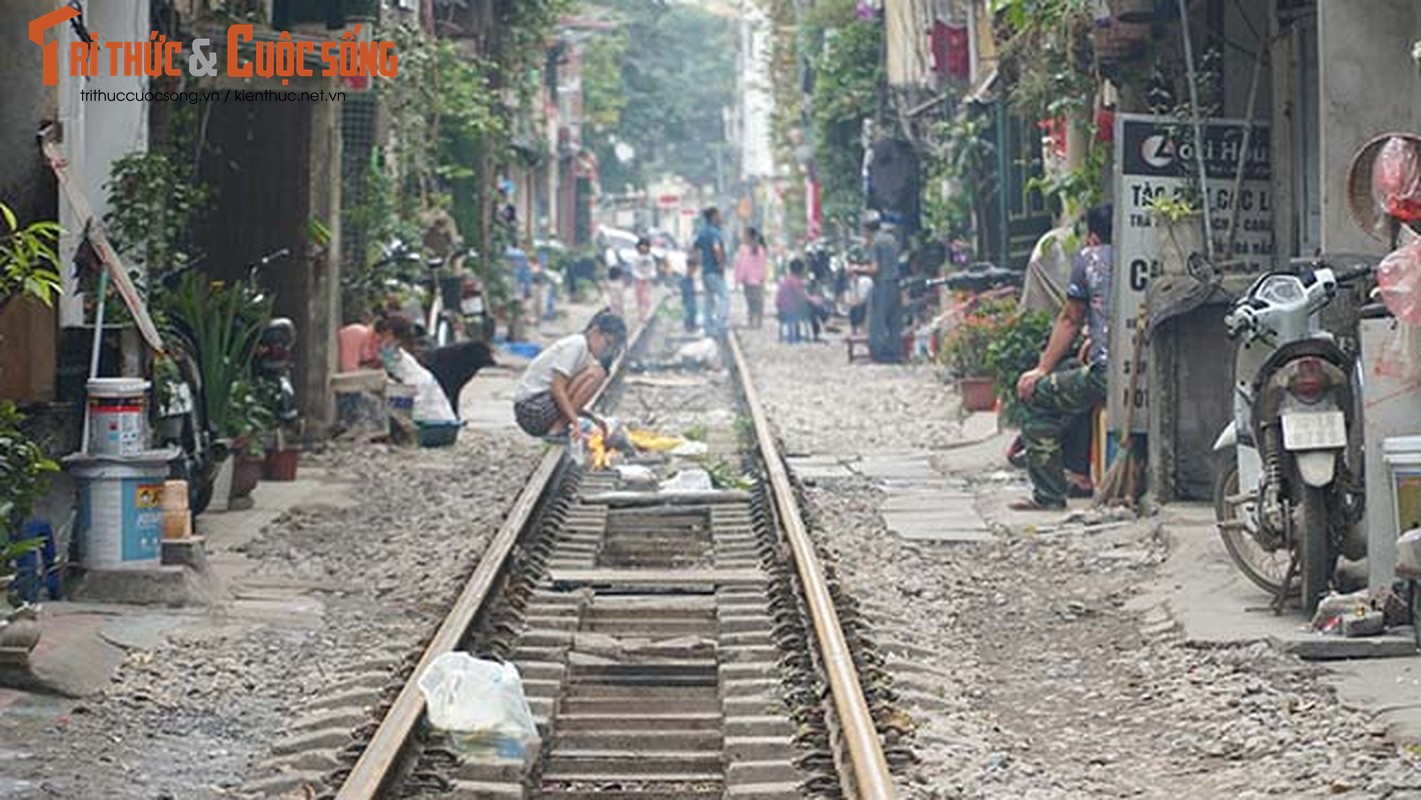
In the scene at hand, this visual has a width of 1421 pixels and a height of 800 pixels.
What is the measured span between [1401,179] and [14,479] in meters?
5.67

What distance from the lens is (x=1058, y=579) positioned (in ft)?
41.4

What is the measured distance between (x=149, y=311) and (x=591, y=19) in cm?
5643

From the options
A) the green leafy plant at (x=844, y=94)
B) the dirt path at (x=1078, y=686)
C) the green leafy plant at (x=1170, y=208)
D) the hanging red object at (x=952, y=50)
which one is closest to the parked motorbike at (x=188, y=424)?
the dirt path at (x=1078, y=686)

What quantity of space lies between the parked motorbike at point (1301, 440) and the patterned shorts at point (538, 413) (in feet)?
29.1

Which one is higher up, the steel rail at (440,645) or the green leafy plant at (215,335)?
the green leafy plant at (215,335)

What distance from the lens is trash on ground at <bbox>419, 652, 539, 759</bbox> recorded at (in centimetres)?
810

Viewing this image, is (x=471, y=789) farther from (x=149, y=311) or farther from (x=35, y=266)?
(x=149, y=311)

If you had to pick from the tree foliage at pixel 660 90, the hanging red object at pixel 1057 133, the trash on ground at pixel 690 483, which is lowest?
the trash on ground at pixel 690 483

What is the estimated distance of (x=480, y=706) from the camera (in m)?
8.20

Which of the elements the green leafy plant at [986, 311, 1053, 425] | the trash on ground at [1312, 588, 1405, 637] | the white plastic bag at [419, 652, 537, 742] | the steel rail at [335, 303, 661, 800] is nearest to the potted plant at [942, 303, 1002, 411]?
the green leafy plant at [986, 311, 1053, 425]

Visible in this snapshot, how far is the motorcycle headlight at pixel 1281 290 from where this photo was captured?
1078cm

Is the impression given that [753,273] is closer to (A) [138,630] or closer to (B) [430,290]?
(B) [430,290]

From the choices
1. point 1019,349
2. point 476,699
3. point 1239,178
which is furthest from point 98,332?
point 1019,349

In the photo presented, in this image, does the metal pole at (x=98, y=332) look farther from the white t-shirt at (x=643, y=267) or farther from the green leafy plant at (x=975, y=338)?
the white t-shirt at (x=643, y=267)
